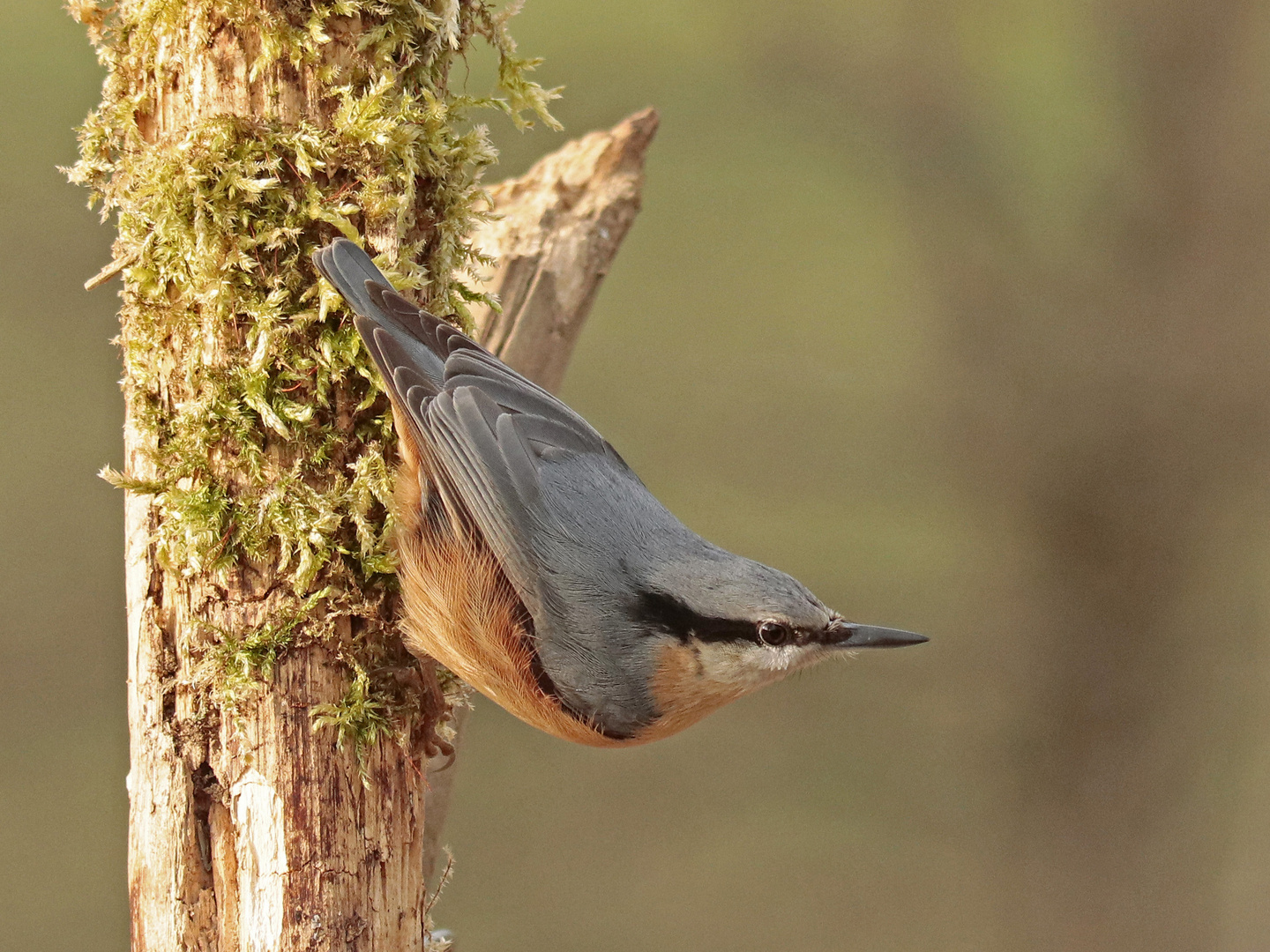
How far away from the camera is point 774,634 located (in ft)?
6.48

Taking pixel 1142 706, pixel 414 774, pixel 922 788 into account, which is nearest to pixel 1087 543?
pixel 1142 706

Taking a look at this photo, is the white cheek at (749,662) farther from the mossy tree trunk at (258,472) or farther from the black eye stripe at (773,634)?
the mossy tree trunk at (258,472)

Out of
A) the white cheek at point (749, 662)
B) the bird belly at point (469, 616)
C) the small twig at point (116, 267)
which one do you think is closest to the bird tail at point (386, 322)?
the bird belly at point (469, 616)

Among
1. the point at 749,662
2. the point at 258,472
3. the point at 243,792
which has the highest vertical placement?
the point at 258,472

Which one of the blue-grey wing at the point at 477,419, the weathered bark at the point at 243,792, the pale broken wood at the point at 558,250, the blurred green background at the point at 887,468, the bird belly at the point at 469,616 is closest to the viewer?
the weathered bark at the point at 243,792

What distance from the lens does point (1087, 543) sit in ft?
15.2

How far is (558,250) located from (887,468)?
3.29 m

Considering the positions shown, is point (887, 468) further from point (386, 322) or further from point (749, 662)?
point (386, 322)

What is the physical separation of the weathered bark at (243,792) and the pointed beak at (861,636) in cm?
73

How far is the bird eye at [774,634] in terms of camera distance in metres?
1.96

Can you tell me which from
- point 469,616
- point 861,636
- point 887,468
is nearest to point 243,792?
point 469,616

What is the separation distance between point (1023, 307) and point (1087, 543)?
3.27 feet

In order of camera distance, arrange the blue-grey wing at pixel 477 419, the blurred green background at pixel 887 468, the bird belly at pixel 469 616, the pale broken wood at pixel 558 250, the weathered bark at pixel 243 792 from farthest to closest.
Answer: the blurred green background at pixel 887 468
the pale broken wood at pixel 558 250
the bird belly at pixel 469 616
the blue-grey wing at pixel 477 419
the weathered bark at pixel 243 792

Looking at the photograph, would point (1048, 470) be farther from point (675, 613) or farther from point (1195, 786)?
point (675, 613)
